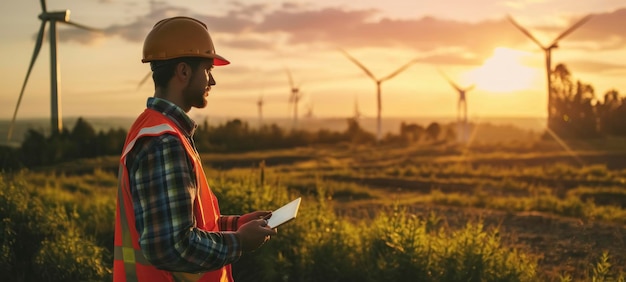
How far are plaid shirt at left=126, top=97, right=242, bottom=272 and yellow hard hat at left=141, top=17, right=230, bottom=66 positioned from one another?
382mm

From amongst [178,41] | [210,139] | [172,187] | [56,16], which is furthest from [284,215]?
[210,139]

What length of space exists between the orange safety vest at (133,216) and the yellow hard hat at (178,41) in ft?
0.77

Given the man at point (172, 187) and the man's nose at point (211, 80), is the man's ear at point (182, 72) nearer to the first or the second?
the man at point (172, 187)

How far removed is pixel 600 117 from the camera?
216 ft

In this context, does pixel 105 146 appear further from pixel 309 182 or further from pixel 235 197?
pixel 235 197

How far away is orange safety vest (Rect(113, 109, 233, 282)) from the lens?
2738 mm

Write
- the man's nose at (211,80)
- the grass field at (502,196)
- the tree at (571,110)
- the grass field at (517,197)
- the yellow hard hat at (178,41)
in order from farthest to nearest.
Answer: the tree at (571,110), the grass field at (517,197), the grass field at (502,196), the man's nose at (211,80), the yellow hard hat at (178,41)

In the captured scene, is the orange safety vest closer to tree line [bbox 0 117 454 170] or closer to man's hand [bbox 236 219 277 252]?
man's hand [bbox 236 219 277 252]

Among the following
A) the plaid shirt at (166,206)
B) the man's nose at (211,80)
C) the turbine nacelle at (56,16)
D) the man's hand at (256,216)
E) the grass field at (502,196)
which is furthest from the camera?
the turbine nacelle at (56,16)

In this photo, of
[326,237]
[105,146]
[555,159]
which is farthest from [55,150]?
[326,237]

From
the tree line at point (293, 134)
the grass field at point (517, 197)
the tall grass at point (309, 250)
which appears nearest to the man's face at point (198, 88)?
the tall grass at point (309, 250)

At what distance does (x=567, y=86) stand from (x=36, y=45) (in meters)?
52.3

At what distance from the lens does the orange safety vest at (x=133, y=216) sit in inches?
108

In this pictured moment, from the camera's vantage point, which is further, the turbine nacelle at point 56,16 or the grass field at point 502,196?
the turbine nacelle at point 56,16
